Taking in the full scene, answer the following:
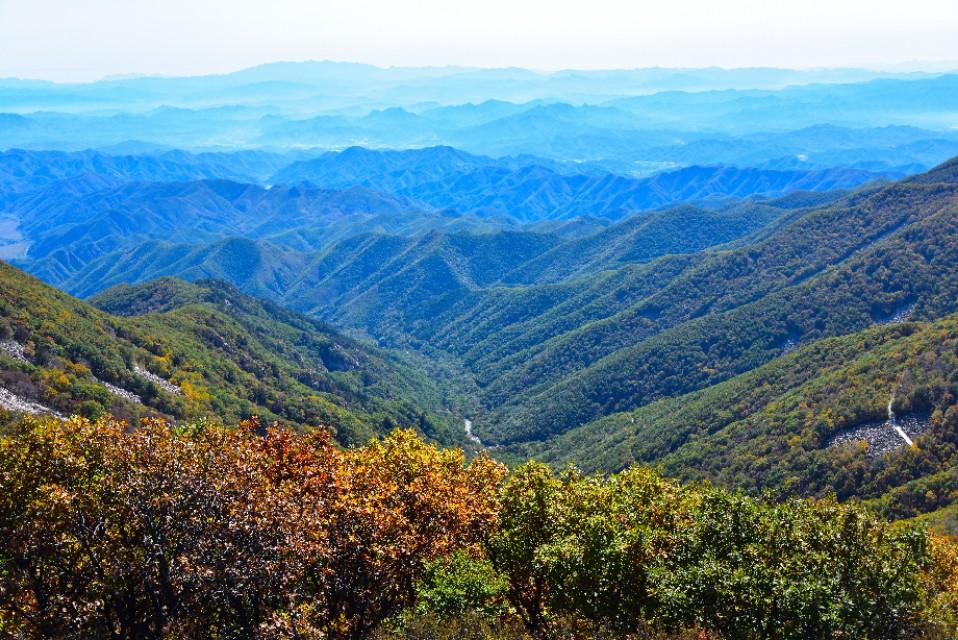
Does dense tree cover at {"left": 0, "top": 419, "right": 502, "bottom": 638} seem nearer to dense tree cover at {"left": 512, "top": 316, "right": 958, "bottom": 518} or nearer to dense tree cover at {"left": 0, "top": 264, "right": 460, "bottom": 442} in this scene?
dense tree cover at {"left": 0, "top": 264, "right": 460, "bottom": 442}

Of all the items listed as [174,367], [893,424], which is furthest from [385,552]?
[174,367]

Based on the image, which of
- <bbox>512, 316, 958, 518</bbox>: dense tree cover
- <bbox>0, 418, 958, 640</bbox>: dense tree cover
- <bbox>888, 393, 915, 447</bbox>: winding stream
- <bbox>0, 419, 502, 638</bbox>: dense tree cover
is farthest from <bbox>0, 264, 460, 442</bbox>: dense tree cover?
<bbox>888, 393, 915, 447</bbox>: winding stream

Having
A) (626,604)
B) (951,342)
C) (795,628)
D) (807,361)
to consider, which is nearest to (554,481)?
(626,604)

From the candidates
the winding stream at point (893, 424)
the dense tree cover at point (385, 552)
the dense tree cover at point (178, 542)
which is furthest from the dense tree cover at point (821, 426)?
the dense tree cover at point (178, 542)

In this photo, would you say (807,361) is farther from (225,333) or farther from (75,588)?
(75,588)

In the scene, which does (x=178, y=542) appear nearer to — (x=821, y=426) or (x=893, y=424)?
(x=821, y=426)

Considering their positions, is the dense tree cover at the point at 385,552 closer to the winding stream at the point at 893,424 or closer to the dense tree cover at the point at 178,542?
the dense tree cover at the point at 178,542
